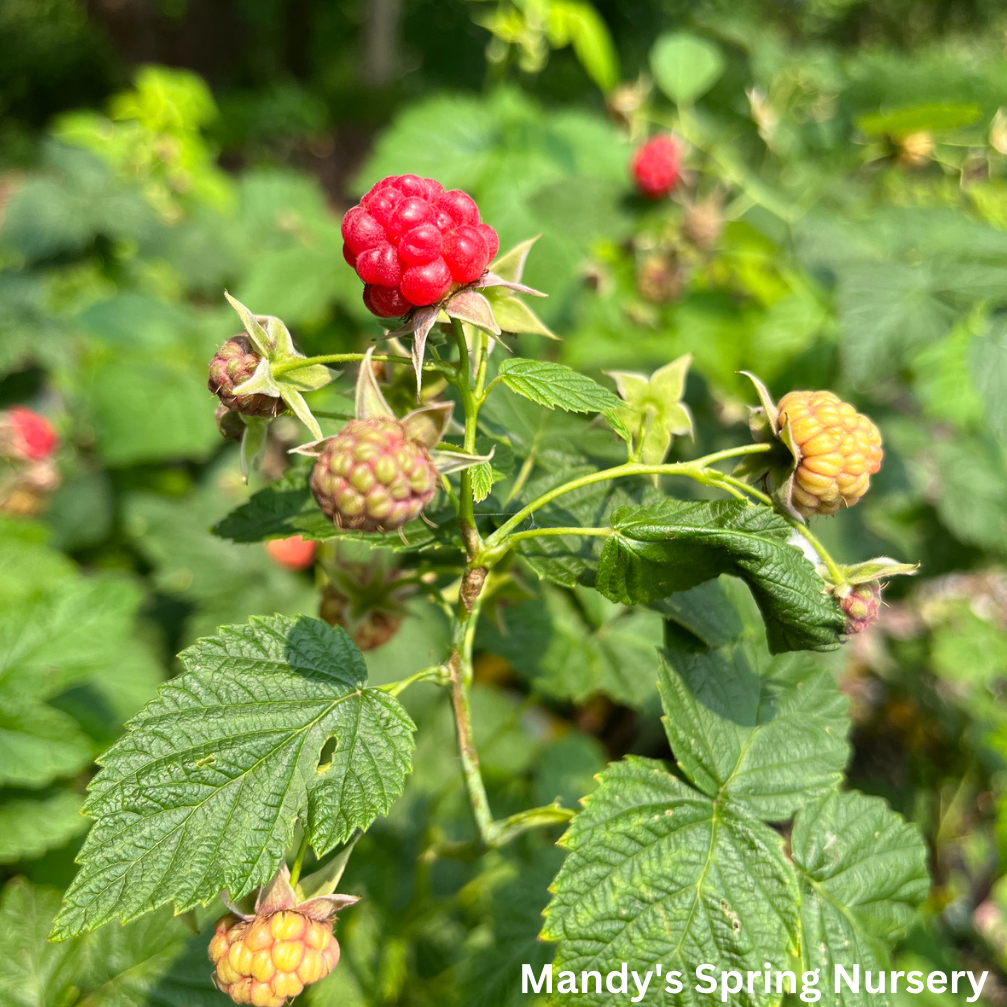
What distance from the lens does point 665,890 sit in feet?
2.51

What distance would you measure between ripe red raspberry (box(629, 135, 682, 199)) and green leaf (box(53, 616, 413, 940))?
1.53 metres

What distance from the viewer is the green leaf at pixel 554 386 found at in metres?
0.67

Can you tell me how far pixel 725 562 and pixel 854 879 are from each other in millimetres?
479

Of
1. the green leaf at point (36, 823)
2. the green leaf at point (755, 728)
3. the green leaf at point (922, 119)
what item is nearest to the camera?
the green leaf at point (755, 728)

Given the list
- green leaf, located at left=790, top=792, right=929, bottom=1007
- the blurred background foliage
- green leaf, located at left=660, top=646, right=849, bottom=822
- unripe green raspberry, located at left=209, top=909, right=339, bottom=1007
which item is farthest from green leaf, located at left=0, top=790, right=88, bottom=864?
green leaf, located at left=790, top=792, right=929, bottom=1007

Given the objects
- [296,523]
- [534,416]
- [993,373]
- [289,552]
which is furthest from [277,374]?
[993,373]

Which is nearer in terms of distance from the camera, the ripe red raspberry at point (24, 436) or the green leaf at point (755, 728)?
the green leaf at point (755, 728)

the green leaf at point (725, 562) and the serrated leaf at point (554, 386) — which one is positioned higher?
the serrated leaf at point (554, 386)

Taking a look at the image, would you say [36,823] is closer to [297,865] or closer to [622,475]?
[297,865]

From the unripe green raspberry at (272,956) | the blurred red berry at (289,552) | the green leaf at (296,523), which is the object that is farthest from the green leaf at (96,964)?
the blurred red berry at (289,552)

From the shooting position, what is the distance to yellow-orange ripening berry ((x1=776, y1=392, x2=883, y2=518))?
72 cm

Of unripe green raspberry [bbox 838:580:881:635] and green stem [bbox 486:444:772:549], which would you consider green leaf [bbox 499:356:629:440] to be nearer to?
green stem [bbox 486:444:772:549]

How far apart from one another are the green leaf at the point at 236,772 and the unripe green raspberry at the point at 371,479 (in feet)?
0.68

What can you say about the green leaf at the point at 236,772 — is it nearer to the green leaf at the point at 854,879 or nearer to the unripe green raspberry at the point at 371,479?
the unripe green raspberry at the point at 371,479
